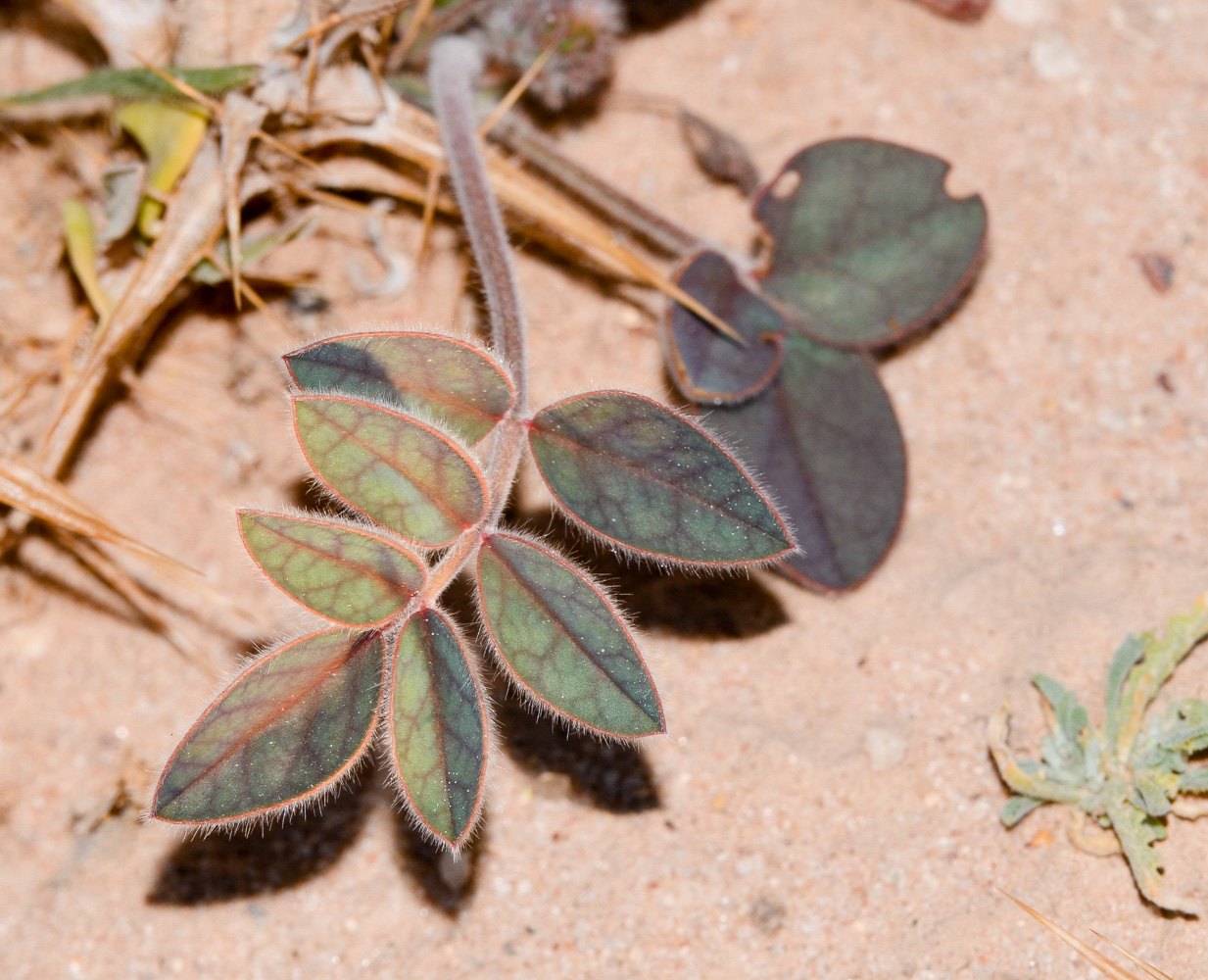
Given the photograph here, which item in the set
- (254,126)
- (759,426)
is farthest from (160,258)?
(759,426)

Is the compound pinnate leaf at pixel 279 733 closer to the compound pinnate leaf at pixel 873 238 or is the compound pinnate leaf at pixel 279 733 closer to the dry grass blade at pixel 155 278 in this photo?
the dry grass blade at pixel 155 278

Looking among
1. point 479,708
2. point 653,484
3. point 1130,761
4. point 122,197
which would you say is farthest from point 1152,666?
point 122,197

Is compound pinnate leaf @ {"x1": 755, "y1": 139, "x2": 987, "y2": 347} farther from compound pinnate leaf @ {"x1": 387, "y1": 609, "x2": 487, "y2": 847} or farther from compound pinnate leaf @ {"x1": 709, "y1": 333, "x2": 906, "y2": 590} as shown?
compound pinnate leaf @ {"x1": 387, "y1": 609, "x2": 487, "y2": 847}

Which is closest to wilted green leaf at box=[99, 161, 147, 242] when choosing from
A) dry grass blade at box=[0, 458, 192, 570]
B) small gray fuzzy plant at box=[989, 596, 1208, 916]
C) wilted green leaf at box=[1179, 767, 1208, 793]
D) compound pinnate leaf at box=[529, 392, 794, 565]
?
dry grass blade at box=[0, 458, 192, 570]

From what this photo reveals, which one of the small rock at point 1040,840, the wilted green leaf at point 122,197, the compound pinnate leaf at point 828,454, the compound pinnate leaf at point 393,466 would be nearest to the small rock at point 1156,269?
the compound pinnate leaf at point 828,454

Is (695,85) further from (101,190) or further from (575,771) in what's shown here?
(575,771)

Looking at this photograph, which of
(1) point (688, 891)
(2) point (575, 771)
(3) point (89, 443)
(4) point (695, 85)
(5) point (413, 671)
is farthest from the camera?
(4) point (695, 85)
